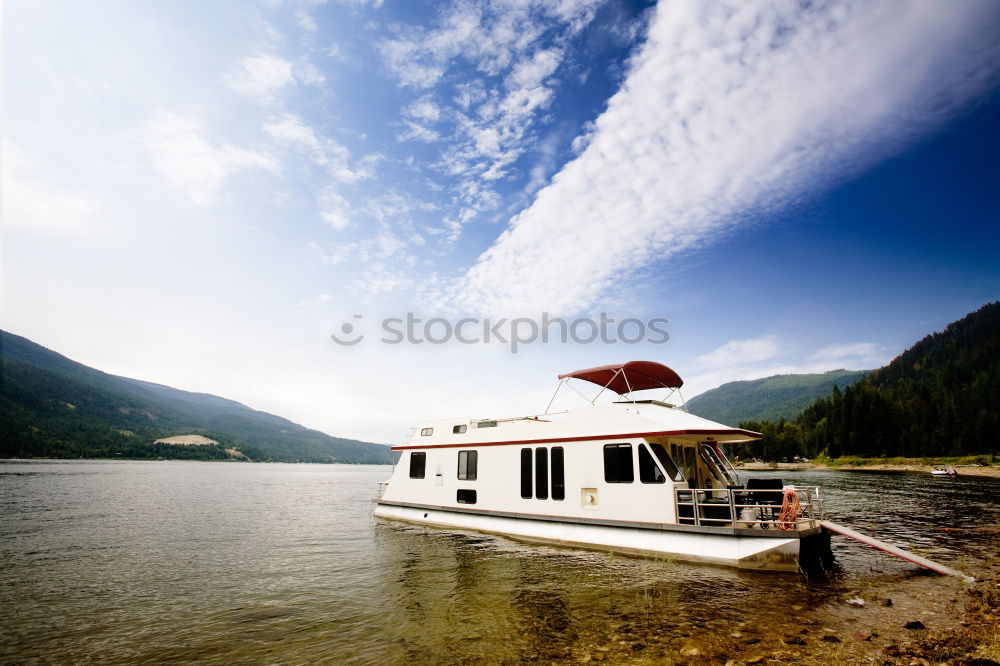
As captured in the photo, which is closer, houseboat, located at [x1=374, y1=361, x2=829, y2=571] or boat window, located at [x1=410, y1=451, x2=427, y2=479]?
houseboat, located at [x1=374, y1=361, x2=829, y2=571]

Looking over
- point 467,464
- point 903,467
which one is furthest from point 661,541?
point 903,467

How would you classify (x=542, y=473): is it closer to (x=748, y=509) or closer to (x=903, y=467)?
(x=748, y=509)

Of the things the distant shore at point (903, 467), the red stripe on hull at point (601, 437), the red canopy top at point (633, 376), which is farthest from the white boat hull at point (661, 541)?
the distant shore at point (903, 467)

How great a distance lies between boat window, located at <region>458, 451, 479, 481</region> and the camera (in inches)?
728

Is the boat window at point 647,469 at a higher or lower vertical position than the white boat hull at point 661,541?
higher

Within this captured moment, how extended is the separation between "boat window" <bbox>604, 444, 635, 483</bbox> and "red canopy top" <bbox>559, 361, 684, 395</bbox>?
85.2 inches

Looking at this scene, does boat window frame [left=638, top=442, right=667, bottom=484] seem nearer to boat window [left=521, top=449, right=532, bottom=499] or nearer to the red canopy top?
the red canopy top

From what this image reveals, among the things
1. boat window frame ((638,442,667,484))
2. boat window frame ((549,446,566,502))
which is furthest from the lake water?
boat window frame ((638,442,667,484))

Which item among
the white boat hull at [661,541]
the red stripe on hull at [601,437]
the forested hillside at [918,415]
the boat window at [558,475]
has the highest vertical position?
the forested hillside at [918,415]

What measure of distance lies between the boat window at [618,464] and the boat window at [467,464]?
5.83 metres

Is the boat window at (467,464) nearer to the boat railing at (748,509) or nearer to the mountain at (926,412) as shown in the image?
the boat railing at (748,509)

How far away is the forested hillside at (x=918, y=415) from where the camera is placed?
301 ft

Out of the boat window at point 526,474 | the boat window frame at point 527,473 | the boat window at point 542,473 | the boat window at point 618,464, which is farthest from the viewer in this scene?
the boat window at point 526,474

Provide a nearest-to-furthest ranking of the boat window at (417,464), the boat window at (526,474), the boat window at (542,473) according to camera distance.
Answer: the boat window at (542,473) < the boat window at (526,474) < the boat window at (417,464)
